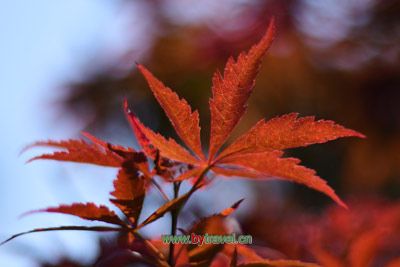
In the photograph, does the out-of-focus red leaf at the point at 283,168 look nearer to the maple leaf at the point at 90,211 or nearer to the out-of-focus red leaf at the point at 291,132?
the out-of-focus red leaf at the point at 291,132

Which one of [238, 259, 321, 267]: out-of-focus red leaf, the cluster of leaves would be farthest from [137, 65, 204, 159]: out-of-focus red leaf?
[238, 259, 321, 267]: out-of-focus red leaf

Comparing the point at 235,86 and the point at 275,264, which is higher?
the point at 235,86

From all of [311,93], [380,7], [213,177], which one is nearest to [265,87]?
[311,93]

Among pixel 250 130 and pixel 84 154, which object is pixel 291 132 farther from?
pixel 84 154

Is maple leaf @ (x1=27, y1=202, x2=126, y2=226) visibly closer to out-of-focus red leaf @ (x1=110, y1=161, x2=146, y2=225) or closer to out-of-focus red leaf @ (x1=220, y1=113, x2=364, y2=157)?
out-of-focus red leaf @ (x1=110, y1=161, x2=146, y2=225)

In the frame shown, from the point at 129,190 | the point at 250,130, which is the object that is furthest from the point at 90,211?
the point at 250,130

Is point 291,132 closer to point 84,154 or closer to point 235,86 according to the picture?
point 235,86

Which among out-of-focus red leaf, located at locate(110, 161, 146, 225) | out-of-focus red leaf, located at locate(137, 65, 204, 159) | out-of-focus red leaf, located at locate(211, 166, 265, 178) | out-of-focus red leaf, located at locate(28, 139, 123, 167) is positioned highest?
out-of-focus red leaf, located at locate(137, 65, 204, 159)

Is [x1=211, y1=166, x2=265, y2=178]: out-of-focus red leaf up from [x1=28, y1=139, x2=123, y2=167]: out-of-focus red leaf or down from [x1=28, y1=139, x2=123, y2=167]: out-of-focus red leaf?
up
